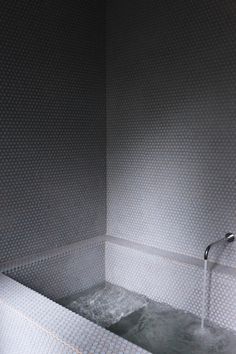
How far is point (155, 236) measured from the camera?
3.15m

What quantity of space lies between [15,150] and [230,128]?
160 centimetres

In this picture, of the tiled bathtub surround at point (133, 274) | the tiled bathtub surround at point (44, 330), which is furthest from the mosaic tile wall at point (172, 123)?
the tiled bathtub surround at point (44, 330)

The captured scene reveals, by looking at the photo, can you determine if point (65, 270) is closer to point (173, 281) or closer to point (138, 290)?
point (138, 290)

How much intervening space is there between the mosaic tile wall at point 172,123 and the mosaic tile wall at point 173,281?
201 millimetres

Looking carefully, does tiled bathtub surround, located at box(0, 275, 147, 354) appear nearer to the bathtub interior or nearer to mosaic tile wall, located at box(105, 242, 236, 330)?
the bathtub interior

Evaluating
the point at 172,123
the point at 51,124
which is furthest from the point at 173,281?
the point at 51,124

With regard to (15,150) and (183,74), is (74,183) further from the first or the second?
(183,74)

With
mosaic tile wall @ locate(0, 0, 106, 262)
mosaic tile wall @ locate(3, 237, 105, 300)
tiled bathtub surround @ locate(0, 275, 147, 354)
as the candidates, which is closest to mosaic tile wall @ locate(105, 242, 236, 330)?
mosaic tile wall @ locate(3, 237, 105, 300)

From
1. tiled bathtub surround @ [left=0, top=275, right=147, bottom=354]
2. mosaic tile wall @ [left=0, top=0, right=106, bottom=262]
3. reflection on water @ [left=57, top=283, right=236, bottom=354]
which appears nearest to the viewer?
tiled bathtub surround @ [left=0, top=275, right=147, bottom=354]

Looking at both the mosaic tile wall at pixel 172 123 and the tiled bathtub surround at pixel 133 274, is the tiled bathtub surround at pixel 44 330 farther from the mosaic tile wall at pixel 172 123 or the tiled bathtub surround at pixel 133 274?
the mosaic tile wall at pixel 172 123

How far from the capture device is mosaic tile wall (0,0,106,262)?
2609mm

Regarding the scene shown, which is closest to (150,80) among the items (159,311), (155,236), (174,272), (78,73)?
(78,73)

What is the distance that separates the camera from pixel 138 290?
10.1 ft

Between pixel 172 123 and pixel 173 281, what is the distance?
1.28m
